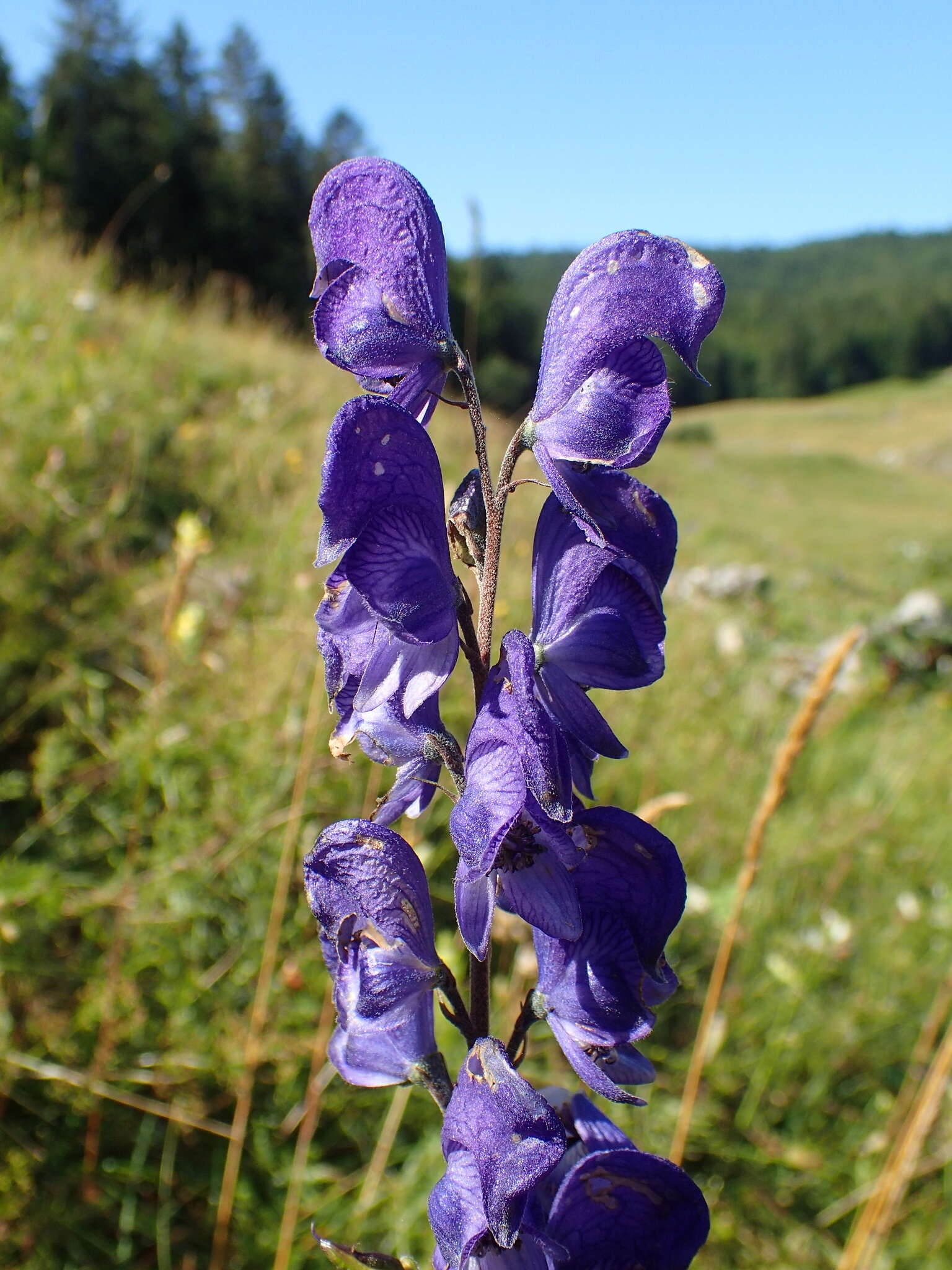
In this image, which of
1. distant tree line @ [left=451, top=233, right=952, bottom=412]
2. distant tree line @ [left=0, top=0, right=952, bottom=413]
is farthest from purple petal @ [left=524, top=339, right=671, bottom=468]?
distant tree line @ [left=451, top=233, right=952, bottom=412]

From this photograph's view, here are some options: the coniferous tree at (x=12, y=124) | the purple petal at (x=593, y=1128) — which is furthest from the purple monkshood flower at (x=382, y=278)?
the coniferous tree at (x=12, y=124)

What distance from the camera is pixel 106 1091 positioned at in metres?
1.87

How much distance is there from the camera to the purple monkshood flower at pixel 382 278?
89 cm

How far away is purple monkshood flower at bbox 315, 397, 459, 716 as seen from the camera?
0.79 m

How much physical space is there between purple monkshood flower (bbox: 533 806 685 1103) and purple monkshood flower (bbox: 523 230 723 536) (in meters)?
0.35

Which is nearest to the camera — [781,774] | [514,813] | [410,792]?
[514,813]

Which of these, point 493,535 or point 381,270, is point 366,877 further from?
point 381,270

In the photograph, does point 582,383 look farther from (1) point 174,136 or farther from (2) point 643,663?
(1) point 174,136

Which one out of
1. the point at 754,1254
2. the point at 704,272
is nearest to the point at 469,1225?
the point at 704,272

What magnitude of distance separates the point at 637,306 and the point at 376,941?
0.72 metres

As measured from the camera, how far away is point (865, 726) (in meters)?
5.48

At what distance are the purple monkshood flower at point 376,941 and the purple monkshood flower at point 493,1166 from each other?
4.8 inches

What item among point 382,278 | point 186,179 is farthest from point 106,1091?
point 186,179

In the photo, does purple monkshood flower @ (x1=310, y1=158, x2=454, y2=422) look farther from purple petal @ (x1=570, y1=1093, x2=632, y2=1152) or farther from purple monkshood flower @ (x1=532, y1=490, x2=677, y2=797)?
purple petal @ (x1=570, y1=1093, x2=632, y2=1152)
